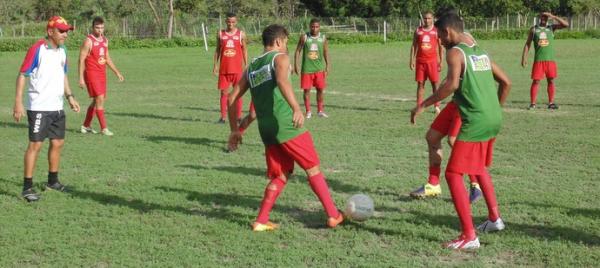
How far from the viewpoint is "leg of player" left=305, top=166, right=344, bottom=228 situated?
649cm

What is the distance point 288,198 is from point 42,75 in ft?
10.0

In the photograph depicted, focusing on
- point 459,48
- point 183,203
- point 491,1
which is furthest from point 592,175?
point 491,1

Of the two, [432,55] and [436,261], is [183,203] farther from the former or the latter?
[432,55]

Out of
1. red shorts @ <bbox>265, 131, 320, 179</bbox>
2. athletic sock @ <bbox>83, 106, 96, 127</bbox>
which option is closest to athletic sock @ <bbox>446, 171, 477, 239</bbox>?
red shorts @ <bbox>265, 131, 320, 179</bbox>

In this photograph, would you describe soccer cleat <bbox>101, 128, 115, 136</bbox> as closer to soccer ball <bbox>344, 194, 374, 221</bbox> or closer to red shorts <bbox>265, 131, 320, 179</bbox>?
red shorts <bbox>265, 131, 320, 179</bbox>

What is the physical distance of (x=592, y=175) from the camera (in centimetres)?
885

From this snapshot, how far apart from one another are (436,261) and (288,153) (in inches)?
63.5

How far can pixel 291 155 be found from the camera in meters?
6.41

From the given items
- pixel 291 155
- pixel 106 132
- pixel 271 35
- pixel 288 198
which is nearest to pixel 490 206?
pixel 291 155

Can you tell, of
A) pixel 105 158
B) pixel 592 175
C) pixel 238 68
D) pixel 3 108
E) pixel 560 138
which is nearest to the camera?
pixel 592 175

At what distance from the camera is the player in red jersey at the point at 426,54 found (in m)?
14.3

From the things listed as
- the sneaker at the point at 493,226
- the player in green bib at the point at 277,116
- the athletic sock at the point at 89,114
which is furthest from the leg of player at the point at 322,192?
the athletic sock at the point at 89,114

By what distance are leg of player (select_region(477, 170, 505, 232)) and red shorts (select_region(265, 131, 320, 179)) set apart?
1.50m

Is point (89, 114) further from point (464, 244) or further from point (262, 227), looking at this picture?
point (464, 244)
